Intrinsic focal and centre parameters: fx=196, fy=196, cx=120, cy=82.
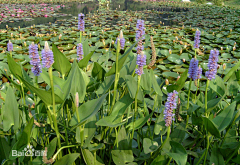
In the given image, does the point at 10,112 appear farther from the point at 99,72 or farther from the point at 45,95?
the point at 99,72

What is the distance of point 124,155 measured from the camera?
0.96m

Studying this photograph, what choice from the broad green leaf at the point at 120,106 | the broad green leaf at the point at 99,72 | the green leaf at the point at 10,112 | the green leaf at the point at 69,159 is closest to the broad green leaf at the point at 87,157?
the green leaf at the point at 69,159

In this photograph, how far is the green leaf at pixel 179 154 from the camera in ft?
2.42

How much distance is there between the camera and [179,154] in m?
0.77

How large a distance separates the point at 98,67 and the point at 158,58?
2.22 meters

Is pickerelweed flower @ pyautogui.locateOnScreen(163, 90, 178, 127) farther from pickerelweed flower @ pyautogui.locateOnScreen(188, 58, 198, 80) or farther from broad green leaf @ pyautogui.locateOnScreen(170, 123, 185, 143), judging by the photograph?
pickerelweed flower @ pyautogui.locateOnScreen(188, 58, 198, 80)

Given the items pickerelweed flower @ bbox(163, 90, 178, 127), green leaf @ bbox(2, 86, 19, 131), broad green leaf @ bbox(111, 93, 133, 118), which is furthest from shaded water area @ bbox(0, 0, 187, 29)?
pickerelweed flower @ bbox(163, 90, 178, 127)

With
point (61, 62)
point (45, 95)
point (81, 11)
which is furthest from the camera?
point (81, 11)

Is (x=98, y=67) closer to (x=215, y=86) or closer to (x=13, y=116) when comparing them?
(x=13, y=116)

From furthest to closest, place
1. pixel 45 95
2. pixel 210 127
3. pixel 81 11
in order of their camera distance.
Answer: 1. pixel 81 11
2. pixel 210 127
3. pixel 45 95

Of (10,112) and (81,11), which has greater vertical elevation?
(81,11)

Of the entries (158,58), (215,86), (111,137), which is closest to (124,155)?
(111,137)

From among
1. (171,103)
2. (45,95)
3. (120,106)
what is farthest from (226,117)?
(45,95)

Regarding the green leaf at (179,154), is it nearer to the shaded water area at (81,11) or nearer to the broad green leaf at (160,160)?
the broad green leaf at (160,160)
